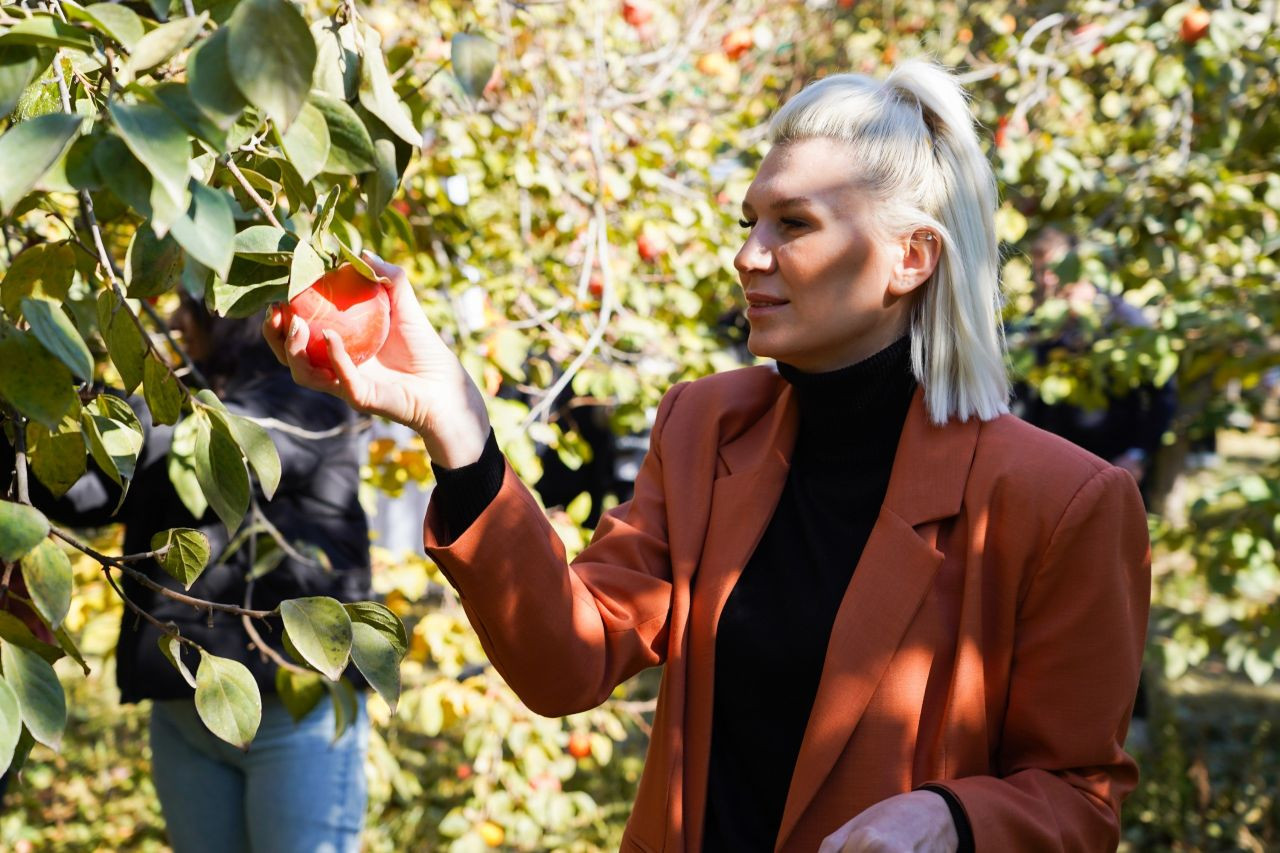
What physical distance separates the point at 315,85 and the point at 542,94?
1930 millimetres

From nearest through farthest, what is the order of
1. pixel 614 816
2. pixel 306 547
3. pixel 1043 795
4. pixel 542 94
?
pixel 1043 795
pixel 306 547
pixel 542 94
pixel 614 816

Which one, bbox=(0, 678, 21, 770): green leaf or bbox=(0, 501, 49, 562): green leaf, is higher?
bbox=(0, 501, 49, 562): green leaf

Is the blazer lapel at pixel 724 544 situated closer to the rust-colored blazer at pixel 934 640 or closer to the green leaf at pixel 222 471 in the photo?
the rust-colored blazer at pixel 934 640

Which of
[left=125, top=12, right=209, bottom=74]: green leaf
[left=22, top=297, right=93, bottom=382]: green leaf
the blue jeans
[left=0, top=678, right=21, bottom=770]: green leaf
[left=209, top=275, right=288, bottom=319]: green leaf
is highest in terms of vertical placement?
[left=125, top=12, right=209, bottom=74]: green leaf

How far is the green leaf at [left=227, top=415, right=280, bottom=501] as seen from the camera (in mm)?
993

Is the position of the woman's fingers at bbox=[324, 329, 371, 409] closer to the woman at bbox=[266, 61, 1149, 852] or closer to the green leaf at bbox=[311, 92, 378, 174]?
the woman at bbox=[266, 61, 1149, 852]

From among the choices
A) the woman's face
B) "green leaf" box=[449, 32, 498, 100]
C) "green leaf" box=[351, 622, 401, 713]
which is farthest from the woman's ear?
"green leaf" box=[351, 622, 401, 713]

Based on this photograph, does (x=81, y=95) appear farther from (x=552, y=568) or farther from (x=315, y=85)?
(x=552, y=568)

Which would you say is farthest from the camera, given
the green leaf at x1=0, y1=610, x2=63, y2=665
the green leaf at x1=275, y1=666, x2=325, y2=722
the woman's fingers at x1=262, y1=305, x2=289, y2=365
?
the green leaf at x1=275, y1=666, x2=325, y2=722

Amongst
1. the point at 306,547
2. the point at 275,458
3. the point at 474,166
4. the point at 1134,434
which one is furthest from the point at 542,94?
the point at 1134,434

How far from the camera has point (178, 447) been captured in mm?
1573

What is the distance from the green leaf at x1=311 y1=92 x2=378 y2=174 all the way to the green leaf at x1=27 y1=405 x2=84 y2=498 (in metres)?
0.35

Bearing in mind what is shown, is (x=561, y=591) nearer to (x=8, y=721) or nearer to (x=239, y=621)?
(x=8, y=721)

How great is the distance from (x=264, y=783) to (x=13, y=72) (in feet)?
5.22
